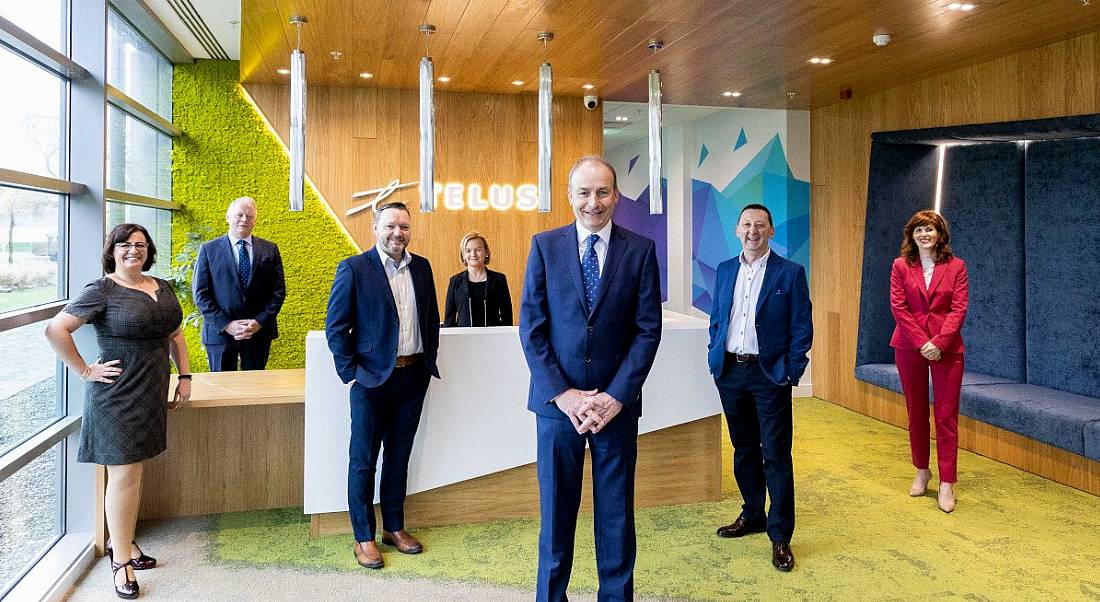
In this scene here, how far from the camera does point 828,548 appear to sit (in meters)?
3.99

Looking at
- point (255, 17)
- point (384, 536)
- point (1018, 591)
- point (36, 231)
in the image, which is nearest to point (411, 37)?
point (255, 17)

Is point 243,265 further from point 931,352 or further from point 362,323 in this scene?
point 931,352

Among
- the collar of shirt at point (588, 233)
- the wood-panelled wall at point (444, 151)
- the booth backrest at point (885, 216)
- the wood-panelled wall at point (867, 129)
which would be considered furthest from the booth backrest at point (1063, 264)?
the collar of shirt at point (588, 233)

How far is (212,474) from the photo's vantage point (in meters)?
4.41

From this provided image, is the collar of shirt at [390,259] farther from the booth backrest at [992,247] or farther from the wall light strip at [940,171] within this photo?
the wall light strip at [940,171]

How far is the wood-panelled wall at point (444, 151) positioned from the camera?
7.11m

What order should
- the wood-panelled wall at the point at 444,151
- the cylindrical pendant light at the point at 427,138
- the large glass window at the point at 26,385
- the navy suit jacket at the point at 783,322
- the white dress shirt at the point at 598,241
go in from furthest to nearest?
1. the wood-panelled wall at the point at 444,151
2. the cylindrical pendant light at the point at 427,138
3. the navy suit jacket at the point at 783,322
4. the large glass window at the point at 26,385
5. the white dress shirt at the point at 598,241

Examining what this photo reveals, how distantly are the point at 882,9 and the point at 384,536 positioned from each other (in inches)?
160

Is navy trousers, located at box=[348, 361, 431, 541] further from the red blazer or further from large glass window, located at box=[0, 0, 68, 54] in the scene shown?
the red blazer

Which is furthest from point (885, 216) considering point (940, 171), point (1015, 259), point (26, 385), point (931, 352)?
point (26, 385)

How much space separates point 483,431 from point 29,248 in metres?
2.25

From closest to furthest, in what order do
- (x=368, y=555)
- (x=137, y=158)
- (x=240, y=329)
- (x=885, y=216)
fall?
(x=368, y=555)
(x=240, y=329)
(x=137, y=158)
(x=885, y=216)

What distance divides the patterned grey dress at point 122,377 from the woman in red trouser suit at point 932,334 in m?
4.03

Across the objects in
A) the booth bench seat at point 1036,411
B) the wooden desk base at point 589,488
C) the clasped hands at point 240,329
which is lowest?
the wooden desk base at point 589,488
